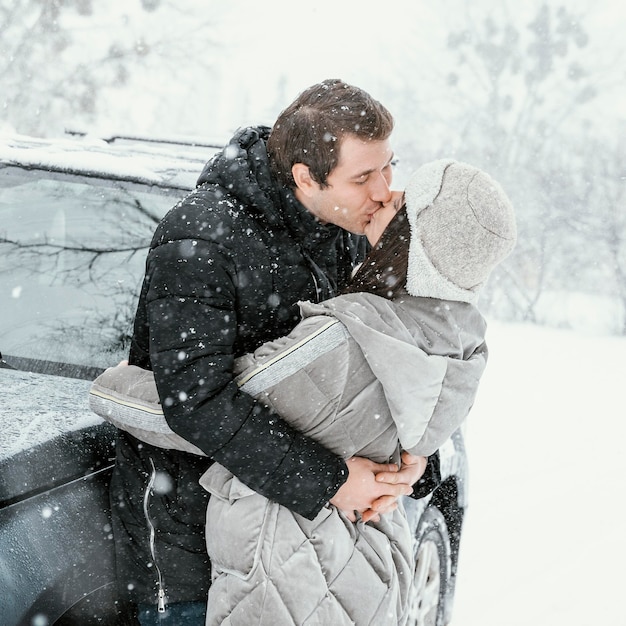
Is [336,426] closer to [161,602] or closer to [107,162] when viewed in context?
[161,602]

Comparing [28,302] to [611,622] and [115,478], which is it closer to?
[115,478]

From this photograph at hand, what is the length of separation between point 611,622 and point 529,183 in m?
23.7

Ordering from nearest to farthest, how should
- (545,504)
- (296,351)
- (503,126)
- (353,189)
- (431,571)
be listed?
(296,351), (353,189), (431,571), (545,504), (503,126)

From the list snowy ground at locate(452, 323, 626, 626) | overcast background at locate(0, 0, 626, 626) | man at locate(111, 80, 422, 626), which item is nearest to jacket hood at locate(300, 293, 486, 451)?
man at locate(111, 80, 422, 626)

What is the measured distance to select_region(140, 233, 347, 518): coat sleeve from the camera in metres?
1.53

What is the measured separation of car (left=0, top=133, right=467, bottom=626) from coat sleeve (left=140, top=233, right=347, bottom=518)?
0.29 m

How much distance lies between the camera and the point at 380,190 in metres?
1.87

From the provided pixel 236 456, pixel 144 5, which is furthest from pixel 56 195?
pixel 144 5

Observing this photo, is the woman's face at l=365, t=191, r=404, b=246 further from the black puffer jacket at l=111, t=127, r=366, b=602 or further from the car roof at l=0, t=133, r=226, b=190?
the car roof at l=0, t=133, r=226, b=190

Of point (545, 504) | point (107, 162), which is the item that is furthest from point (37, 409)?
point (545, 504)

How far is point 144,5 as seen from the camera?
23.7 m

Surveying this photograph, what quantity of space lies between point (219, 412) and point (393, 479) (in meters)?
0.43

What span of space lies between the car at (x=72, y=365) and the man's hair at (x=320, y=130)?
30.0 inches

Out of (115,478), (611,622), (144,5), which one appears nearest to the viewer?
(115,478)
